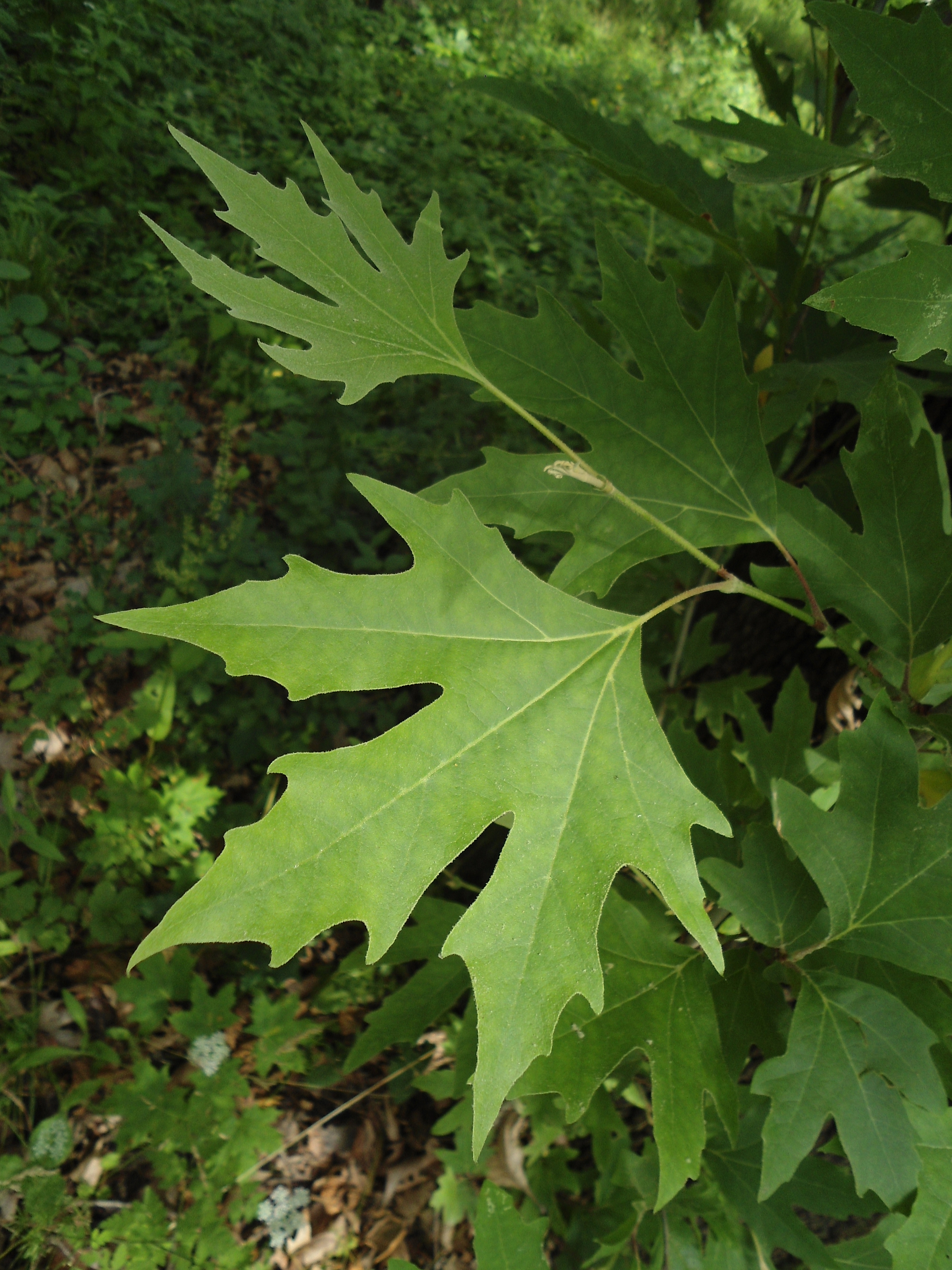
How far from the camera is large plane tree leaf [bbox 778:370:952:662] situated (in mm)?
917

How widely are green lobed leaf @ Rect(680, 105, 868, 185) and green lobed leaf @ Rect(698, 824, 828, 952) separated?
29.4 inches

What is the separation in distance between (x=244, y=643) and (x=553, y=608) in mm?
316

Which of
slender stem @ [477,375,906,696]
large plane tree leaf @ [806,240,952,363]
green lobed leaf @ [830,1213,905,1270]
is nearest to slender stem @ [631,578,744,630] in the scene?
slender stem @ [477,375,906,696]

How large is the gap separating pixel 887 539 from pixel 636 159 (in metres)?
0.66

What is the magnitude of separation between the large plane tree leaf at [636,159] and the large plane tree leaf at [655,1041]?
36.0 inches

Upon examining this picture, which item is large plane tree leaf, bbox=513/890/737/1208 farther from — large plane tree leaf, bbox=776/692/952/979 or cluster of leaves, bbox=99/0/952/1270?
large plane tree leaf, bbox=776/692/952/979

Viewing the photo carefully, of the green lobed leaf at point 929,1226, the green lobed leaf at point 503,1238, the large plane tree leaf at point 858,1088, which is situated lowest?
the green lobed leaf at point 503,1238

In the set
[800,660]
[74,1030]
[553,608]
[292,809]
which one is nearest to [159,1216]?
[74,1030]

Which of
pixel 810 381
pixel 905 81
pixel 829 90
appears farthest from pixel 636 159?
pixel 905 81

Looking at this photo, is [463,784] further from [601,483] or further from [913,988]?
[913,988]

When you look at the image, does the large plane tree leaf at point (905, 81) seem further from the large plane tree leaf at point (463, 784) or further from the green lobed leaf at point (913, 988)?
the green lobed leaf at point (913, 988)

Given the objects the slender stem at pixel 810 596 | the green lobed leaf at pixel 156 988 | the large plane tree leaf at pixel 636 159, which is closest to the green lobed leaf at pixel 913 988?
the slender stem at pixel 810 596

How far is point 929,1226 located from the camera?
2.82ft

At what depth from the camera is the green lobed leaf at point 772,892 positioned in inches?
38.2
